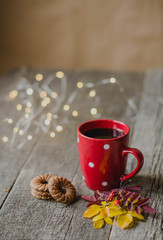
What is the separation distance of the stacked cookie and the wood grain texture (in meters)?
0.01

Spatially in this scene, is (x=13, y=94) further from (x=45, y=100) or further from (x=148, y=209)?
(x=148, y=209)

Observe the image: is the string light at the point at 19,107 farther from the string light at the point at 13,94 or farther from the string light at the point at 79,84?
the string light at the point at 79,84

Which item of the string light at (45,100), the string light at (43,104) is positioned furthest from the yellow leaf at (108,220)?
the string light at (43,104)

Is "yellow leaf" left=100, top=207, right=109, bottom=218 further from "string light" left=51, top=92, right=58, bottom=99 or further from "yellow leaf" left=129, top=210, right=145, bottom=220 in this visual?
"string light" left=51, top=92, right=58, bottom=99

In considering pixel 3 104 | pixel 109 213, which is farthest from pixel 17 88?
pixel 109 213

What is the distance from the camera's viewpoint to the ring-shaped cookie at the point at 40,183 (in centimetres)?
71

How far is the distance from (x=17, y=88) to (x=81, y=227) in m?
0.86

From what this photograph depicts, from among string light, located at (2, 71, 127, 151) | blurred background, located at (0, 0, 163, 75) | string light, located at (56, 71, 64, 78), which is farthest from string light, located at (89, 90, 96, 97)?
blurred background, located at (0, 0, 163, 75)

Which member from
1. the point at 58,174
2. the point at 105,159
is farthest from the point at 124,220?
the point at 58,174

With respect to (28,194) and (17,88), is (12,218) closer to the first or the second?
(28,194)

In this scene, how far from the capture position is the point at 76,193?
2.39 ft

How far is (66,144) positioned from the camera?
96cm

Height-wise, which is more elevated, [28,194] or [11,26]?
[11,26]

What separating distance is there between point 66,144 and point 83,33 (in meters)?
1.25
